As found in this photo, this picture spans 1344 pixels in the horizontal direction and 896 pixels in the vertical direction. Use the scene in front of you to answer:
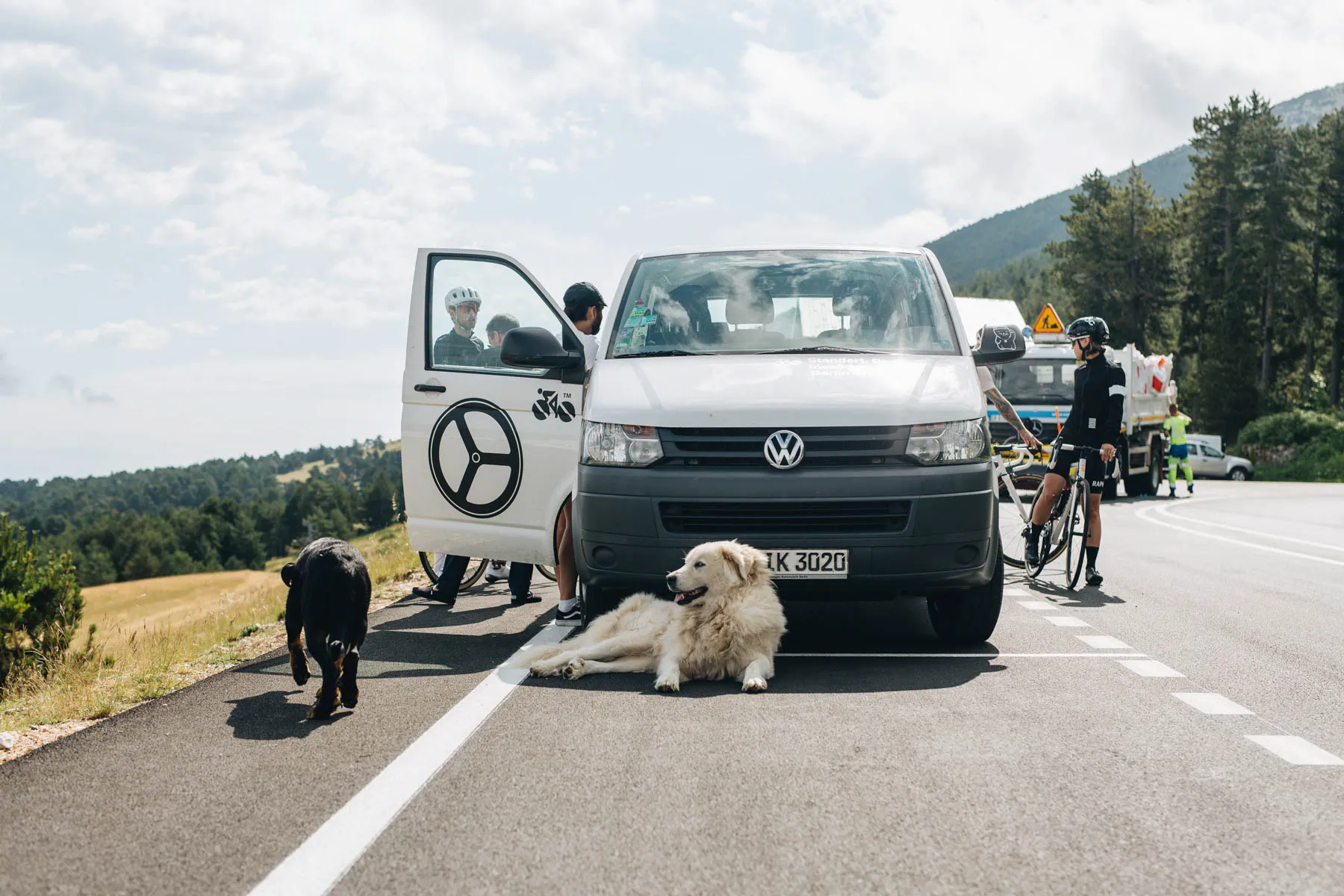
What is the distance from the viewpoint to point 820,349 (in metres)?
7.74

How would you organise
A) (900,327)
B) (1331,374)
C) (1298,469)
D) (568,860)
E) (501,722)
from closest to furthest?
(568,860)
(501,722)
(900,327)
(1298,469)
(1331,374)

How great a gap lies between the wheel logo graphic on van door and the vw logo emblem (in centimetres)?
237

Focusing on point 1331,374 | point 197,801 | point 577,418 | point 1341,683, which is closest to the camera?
point 197,801

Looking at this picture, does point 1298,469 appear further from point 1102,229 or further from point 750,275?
point 750,275

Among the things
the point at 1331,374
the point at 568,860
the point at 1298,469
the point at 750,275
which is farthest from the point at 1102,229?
the point at 568,860

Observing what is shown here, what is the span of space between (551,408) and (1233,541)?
11205 mm

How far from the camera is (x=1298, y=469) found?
181 ft

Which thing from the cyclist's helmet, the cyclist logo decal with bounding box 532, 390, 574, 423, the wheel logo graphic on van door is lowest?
the wheel logo graphic on van door

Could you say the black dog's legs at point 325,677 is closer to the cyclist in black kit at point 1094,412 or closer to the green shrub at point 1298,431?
the cyclist in black kit at point 1094,412

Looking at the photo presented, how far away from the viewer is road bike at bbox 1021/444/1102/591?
11.1m

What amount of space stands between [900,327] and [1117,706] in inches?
111

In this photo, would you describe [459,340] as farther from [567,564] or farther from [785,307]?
[785,307]

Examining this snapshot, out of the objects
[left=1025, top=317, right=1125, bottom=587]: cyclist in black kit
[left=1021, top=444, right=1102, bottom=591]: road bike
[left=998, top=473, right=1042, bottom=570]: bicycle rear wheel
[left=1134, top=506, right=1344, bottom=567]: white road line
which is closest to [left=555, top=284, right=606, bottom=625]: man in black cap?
[left=998, top=473, right=1042, bottom=570]: bicycle rear wheel

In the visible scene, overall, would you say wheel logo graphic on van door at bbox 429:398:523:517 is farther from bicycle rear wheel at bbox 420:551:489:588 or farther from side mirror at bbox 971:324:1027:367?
side mirror at bbox 971:324:1027:367
